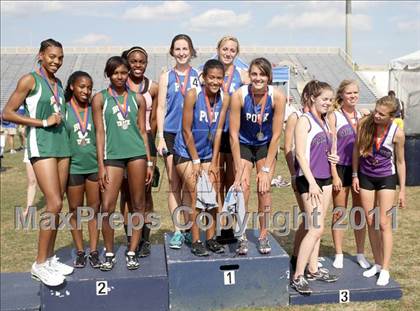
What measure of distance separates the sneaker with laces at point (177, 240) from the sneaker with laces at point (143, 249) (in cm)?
25

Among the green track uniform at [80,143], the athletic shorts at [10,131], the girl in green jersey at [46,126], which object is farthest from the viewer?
the athletic shorts at [10,131]

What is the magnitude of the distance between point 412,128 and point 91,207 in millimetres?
9870

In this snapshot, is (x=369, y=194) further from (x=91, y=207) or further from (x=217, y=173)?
(x=91, y=207)

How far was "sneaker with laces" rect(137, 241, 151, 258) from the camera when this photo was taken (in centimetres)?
464

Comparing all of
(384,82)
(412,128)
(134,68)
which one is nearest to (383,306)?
(134,68)

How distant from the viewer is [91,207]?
418 cm

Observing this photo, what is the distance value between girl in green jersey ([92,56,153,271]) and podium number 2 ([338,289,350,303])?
1.95 meters

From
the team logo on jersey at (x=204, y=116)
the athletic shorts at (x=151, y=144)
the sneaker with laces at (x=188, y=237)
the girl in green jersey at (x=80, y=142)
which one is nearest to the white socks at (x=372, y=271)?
the sneaker with laces at (x=188, y=237)

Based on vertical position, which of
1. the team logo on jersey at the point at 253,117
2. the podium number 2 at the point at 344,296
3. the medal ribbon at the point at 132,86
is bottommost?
the podium number 2 at the point at 344,296

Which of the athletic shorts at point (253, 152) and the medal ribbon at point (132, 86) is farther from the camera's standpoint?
the medal ribbon at point (132, 86)

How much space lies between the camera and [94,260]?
14.1 feet

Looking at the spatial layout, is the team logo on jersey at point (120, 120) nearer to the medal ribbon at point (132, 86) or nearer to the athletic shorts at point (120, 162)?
the athletic shorts at point (120, 162)

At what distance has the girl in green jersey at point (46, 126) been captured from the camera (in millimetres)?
3732

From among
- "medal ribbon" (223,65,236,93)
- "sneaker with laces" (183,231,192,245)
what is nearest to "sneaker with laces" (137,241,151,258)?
"sneaker with laces" (183,231,192,245)
